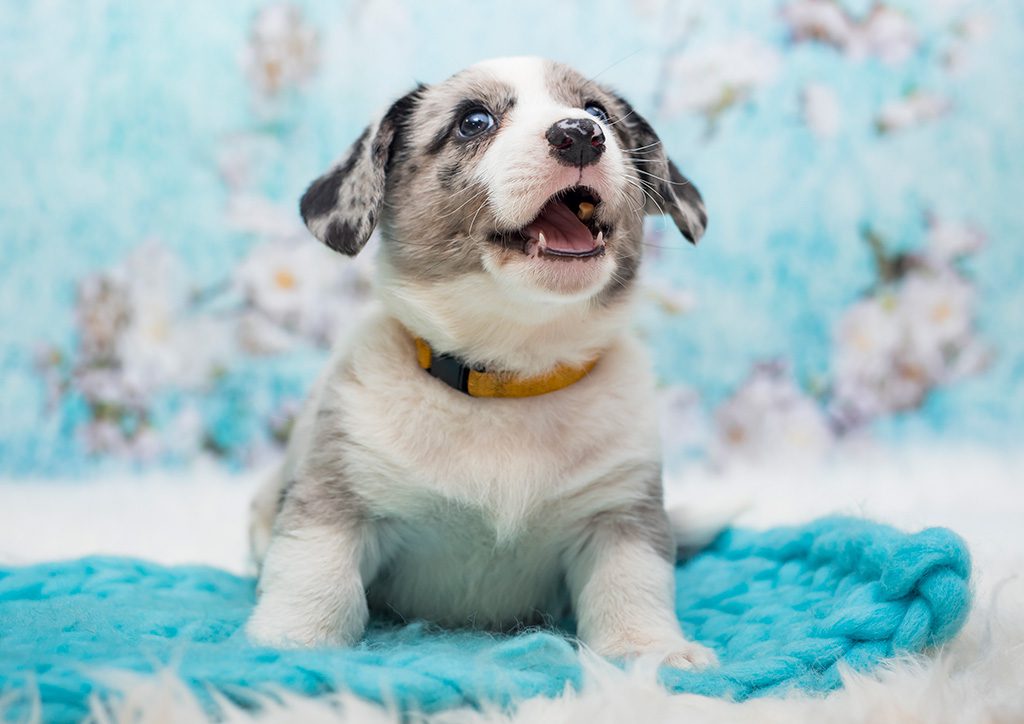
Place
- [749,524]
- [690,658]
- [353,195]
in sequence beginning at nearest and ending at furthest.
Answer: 1. [690,658]
2. [353,195]
3. [749,524]

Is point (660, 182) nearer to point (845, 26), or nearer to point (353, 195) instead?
point (353, 195)

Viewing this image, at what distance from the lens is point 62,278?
14.0ft

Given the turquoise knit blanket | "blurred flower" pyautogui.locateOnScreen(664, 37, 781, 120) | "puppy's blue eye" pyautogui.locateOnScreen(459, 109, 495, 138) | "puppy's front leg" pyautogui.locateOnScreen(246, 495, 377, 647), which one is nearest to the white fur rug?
the turquoise knit blanket

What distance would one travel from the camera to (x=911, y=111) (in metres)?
4.54

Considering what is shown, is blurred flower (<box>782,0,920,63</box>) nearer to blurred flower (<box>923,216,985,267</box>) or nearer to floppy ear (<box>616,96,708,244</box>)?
blurred flower (<box>923,216,985,267</box>)

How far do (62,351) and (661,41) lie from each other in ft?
8.85

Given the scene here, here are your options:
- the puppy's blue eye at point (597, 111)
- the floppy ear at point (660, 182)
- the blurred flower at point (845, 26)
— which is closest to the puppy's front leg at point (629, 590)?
the floppy ear at point (660, 182)

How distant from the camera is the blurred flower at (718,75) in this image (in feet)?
15.1

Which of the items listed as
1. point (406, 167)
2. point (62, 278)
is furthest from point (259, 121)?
point (406, 167)

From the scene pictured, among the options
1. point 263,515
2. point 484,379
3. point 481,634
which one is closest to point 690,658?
point 481,634

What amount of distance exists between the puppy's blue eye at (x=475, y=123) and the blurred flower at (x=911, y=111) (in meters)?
2.53

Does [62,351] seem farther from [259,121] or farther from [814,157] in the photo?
[814,157]

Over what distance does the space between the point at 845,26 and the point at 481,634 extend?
3331 mm

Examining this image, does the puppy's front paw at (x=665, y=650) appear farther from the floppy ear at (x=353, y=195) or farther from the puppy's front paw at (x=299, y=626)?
the floppy ear at (x=353, y=195)
